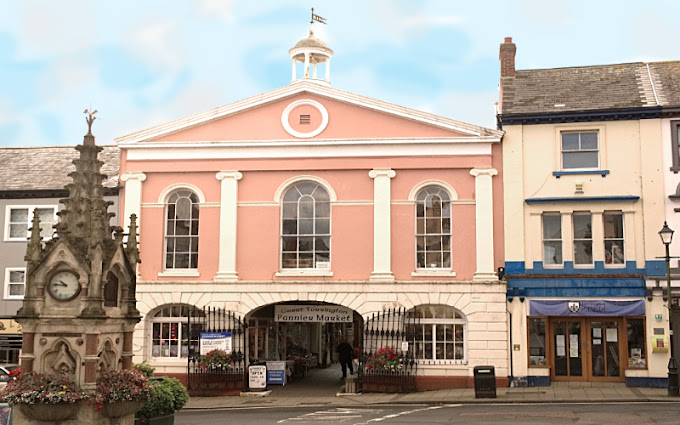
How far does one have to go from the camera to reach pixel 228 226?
27.2 m

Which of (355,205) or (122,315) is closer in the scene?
(122,315)

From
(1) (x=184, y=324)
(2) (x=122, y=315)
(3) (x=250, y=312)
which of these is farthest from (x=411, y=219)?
(2) (x=122, y=315)

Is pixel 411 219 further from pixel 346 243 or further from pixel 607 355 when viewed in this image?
pixel 607 355

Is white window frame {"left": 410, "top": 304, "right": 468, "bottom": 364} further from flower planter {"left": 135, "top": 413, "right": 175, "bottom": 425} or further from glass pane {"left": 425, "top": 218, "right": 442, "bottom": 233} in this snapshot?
flower planter {"left": 135, "top": 413, "right": 175, "bottom": 425}

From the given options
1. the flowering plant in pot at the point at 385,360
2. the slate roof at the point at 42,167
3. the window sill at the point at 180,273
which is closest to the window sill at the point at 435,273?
the flowering plant in pot at the point at 385,360

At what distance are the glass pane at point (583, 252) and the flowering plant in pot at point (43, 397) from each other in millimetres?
17208

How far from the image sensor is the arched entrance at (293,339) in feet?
89.0

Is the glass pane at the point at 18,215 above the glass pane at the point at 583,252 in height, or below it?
above

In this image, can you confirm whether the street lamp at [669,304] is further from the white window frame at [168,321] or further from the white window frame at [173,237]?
the white window frame at [168,321]

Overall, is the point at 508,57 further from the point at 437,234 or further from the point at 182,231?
the point at 182,231

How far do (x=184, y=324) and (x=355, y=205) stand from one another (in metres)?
6.98

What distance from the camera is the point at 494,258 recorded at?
2594 cm

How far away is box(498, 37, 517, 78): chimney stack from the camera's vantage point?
28.8 metres

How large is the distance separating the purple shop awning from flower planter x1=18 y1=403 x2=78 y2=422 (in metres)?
16.0
